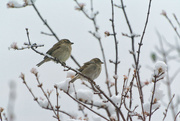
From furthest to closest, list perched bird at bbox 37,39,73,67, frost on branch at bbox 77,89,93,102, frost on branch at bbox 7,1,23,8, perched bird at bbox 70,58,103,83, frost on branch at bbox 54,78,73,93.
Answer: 1. perched bird at bbox 37,39,73,67
2. perched bird at bbox 70,58,103,83
3. frost on branch at bbox 7,1,23,8
4. frost on branch at bbox 77,89,93,102
5. frost on branch at bbox 54,78,73,93

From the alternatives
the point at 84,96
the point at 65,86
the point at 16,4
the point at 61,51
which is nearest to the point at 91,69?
the point at 61,51

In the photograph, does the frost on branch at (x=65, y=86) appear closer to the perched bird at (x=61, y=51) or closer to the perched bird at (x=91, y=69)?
the perched bird at (x=91, y=69)

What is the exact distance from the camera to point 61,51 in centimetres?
545

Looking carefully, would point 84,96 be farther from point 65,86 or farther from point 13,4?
point 13,4

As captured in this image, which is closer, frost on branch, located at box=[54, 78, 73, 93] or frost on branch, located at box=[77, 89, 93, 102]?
frost on branch, located at box=[54, 78, 73, 93]

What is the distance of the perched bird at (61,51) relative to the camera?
212 inches

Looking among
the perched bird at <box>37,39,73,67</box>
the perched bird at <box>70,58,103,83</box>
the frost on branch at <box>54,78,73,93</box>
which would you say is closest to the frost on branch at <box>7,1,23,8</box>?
the perched bird at <box>37,39,73,67</box>

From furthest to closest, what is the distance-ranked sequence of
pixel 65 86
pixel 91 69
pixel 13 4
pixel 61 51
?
pixel 61 51 → pixel 91 69 → pixel 13 4 → pixel 65 86

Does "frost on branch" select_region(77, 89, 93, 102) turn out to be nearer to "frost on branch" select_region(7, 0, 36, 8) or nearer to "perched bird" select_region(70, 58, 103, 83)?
"frost on branch" select_region(7, 0, 36, 8)

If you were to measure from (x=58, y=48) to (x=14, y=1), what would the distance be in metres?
2.00

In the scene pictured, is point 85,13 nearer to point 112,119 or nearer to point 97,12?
point 97,12

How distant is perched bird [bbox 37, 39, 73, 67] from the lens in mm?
5395

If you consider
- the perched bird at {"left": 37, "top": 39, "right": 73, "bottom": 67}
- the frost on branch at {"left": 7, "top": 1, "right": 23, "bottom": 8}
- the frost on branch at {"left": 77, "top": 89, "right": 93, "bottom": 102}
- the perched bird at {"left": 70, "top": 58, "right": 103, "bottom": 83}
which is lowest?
the frost on branch at {"left": 77, "top": 89, "right": 93, "bottom": 102}

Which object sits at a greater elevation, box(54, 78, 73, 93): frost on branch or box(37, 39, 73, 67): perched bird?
box(37, 39, 73, 67): perched bird
